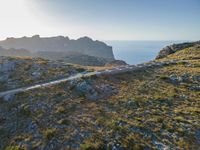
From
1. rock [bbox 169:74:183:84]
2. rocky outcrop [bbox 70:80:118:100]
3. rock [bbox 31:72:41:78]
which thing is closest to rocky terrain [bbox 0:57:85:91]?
rock [bbox 31:72:41:78]

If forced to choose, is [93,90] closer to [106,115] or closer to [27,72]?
[106,115]

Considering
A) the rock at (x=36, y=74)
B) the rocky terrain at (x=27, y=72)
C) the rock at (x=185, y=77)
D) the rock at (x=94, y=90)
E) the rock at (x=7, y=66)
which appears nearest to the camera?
the rock at (x=94, y=90)

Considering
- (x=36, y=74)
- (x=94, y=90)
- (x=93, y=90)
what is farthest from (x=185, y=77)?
(x=36, y=74)

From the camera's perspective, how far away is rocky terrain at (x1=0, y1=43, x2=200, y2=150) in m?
23.9

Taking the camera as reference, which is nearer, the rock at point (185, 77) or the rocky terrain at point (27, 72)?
the rock at point (185, 77)

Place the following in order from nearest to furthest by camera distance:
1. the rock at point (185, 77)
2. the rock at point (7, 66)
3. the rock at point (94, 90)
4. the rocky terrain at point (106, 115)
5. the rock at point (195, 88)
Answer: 1. the rocky terrain at point (106, 115)
2. the rock at point (94, 90)
3. the rock at point (195, 88)
4. the rock at point (185, 77)
5. the rock at point (7, 66)

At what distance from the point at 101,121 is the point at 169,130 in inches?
354

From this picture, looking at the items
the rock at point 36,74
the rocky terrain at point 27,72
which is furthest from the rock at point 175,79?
the rock at point 36,74

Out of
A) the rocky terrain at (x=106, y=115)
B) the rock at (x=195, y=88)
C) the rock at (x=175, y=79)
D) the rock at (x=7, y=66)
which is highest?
the rock at (x=7, y=66)

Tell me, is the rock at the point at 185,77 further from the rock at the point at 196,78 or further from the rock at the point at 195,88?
the rock at the point at 195,88

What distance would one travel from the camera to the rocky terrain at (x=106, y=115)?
78.4 feet

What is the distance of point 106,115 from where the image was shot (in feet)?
96.1

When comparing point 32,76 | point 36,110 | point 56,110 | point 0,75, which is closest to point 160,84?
point 56,110

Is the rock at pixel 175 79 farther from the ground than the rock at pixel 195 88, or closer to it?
farther from the ground
